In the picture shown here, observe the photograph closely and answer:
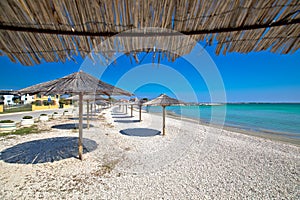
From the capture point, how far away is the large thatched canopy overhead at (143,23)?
94cm

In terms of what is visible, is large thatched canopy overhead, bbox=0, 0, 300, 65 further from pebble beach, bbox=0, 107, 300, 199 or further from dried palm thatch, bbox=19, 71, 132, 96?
pebble beach, bbox=0, 107, 300, 199

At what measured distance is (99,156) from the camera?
4.08 metres

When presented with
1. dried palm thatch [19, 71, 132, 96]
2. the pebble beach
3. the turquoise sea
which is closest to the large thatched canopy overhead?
dried palm thatch [19, 71, 132, 96]

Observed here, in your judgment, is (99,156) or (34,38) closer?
(34,38)

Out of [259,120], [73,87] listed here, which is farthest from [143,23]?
[259,120]

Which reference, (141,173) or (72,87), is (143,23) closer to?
(72,87)

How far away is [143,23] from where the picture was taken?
3.52 ft

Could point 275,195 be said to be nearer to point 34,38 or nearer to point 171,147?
point 171,147

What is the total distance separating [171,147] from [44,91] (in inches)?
164

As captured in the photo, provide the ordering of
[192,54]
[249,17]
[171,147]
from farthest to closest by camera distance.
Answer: [171,147], [192,54], [249,17]

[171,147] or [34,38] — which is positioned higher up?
[34,38]

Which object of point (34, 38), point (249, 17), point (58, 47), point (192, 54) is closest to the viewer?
point (249, 17)

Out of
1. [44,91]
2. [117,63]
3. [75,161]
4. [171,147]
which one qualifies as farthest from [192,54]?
[171,147]

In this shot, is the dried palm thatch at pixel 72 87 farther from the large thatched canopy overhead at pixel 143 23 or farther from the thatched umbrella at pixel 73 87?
the large thatched canopy overhead at pixel 143 23
